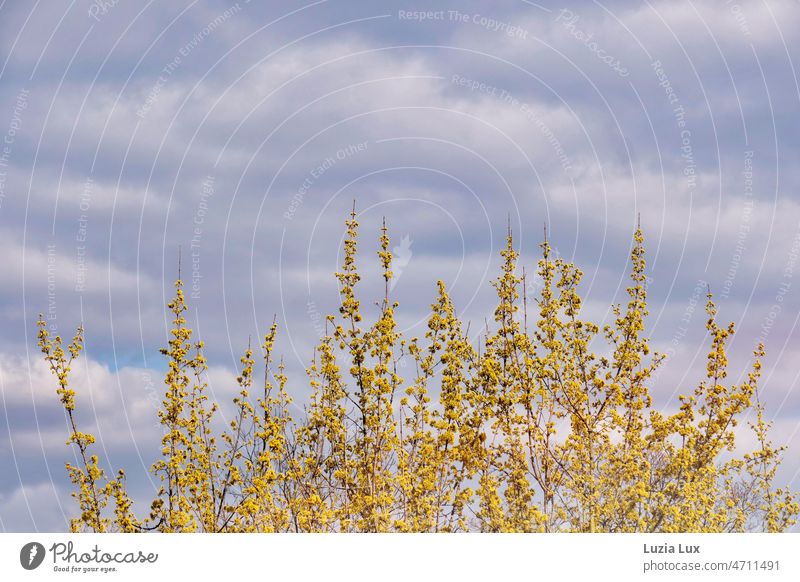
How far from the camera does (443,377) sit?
14.9 meters

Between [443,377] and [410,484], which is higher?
[443,377]

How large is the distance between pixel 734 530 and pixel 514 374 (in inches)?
205

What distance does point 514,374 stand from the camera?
15406mm
